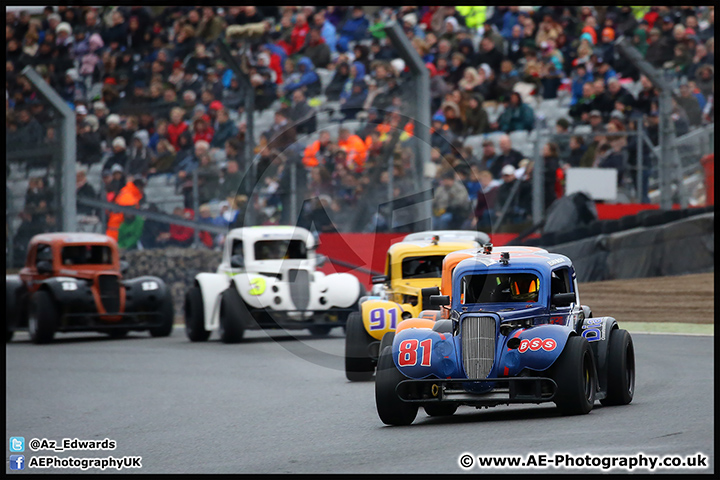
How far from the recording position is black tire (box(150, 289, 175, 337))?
17.0m

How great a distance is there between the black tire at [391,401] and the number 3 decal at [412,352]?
9 cm

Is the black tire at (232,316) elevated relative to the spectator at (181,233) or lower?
lower

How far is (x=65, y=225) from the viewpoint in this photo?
19.6 meters

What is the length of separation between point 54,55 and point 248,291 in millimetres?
12670

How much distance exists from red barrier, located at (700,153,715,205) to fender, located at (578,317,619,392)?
840cm

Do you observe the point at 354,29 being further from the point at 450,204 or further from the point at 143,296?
the point at 143,296

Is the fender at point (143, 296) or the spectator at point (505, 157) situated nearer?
the fender at point (143, 296)

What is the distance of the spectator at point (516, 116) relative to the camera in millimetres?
18747

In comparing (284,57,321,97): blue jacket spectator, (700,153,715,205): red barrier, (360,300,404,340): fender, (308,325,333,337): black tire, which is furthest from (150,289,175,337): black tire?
(700,153,715,205): red barrier

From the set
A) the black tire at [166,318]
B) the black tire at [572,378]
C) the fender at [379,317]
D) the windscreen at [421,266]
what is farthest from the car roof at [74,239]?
the black tire at [572,378]

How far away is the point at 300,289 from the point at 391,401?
7.92 metres

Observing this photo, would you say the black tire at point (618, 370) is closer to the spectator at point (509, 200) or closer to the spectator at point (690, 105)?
the spectator at point (509, 200)

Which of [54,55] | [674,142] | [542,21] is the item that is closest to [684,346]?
[674,142]
